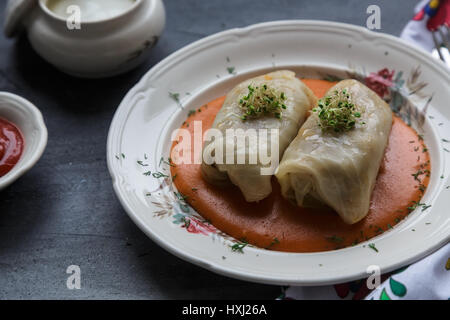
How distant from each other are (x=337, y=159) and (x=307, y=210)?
40 centimetres

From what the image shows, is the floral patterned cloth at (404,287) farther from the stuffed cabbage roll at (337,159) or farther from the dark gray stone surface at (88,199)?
the stuffed cabbage roll at (337,159)

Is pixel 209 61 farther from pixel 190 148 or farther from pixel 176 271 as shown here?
pixel 176 271

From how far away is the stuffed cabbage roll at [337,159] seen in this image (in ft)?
9.95

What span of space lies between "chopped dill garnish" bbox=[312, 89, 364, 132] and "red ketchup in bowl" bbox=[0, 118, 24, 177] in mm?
2017

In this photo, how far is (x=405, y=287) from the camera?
266 centimetres

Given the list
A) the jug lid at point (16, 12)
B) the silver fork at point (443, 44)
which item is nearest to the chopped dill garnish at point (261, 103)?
the silver fork at point (443, 44)

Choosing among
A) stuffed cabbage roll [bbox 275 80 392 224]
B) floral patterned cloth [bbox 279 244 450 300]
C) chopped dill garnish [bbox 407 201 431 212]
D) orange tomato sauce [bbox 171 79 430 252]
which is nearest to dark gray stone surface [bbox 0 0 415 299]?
floral patterned cloth [bbox 279 244 450 300]

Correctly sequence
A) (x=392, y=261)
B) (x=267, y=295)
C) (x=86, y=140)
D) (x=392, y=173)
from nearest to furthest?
(x=392, y=261) → (x=267, y=295) → (x=392, y=173) → (x=86, y=140)

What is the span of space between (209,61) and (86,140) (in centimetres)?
116

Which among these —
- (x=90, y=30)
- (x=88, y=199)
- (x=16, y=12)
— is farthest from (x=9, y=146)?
(x=16, y=12)

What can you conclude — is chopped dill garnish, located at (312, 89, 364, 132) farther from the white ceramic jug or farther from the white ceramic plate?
the white ceramic jug

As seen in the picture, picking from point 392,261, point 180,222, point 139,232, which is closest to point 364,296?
point 392,261

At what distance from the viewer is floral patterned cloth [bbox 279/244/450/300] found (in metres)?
2.66
